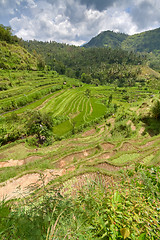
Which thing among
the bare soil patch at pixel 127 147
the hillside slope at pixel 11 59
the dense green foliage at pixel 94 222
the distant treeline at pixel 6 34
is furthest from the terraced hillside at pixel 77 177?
the distant treeline at pixel 6 34

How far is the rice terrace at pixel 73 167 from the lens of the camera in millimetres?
1609

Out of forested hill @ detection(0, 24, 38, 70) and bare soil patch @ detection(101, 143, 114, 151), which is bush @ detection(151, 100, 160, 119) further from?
forested hill @ detection(0, 24, 38, 70)

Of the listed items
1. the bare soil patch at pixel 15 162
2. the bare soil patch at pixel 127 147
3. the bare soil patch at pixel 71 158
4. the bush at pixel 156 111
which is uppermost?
the bush at pixel 156 111

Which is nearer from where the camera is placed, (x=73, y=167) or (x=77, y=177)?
(x=77, y=177)

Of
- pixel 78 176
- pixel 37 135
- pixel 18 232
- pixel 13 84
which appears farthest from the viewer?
pixel 13 84

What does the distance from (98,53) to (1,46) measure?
163004mm

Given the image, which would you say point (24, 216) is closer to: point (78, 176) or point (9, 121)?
point (78, 176)

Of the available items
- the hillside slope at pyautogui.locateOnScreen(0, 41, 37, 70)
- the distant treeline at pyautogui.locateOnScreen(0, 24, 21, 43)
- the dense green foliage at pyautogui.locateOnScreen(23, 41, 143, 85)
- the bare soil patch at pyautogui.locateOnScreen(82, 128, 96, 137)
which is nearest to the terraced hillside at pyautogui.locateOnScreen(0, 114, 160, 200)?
the bare soil patch at pyautogui.locateOnScreen(82, 128, 96, 137)

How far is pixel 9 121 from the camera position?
29.4 meters

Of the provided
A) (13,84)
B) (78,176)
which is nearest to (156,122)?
(78,176)

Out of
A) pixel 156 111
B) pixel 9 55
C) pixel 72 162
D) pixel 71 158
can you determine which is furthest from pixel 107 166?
pixel 9 55

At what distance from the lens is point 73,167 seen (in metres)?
10.7

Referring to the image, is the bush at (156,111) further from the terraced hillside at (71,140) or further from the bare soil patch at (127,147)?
the bare soil patch at (127,147)

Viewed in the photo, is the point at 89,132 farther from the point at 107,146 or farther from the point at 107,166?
the point at 107,166
